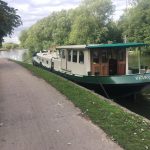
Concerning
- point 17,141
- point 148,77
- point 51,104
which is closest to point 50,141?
point 17,141

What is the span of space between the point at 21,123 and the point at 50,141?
2.04 metres

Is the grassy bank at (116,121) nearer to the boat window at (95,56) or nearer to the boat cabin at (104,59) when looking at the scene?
the boat cabin at (104,59)

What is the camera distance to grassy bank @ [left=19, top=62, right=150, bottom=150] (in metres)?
8.79

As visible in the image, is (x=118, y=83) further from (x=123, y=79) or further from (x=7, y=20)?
(x=7, y=20)

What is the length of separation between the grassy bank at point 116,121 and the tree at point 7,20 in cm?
1836

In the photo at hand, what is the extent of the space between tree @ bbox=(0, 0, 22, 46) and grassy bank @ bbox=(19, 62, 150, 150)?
18355mm

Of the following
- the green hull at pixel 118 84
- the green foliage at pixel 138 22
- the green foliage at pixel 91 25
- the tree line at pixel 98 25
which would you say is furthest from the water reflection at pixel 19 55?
the green hull at pixel 118 84

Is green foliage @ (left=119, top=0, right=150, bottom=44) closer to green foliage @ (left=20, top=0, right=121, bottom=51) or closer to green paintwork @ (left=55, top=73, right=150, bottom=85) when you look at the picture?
green foliage @ (left=20, top=0, right=121, bottom=51)

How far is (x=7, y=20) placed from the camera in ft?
109

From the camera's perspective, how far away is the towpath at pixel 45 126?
8.58 m

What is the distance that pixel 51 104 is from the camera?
13.5 meters

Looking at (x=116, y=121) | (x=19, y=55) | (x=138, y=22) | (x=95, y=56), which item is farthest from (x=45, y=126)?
(x=19, y=55)

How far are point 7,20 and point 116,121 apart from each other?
940 inches

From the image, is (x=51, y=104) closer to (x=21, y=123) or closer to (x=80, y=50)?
(x=21, y=123)
